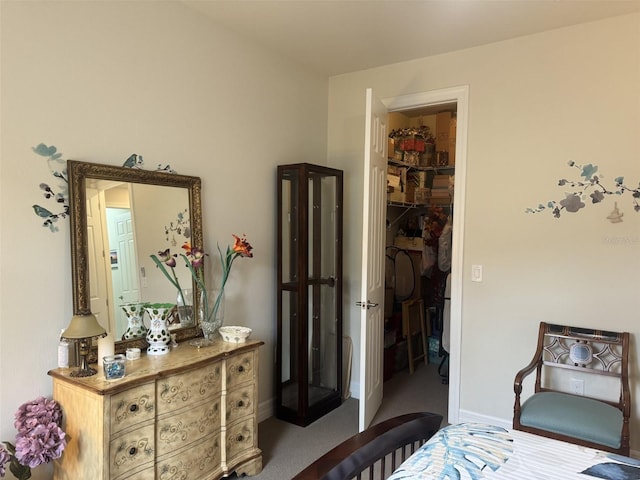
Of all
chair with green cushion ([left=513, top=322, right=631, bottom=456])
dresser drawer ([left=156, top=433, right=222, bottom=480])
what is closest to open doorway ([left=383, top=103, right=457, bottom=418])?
chair with green cushion ([left=513, top=322, right=631, bottom=456])

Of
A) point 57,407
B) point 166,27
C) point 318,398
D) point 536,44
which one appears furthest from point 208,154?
point 536,44

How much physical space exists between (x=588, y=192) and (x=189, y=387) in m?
2.57

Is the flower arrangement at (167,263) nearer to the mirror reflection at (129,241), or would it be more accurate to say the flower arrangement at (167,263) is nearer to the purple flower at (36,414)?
the mirror reflection at (129,241)

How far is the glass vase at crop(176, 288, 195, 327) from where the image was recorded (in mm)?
2463

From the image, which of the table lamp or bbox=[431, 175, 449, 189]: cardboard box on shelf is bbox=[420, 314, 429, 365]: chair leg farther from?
the table lamp

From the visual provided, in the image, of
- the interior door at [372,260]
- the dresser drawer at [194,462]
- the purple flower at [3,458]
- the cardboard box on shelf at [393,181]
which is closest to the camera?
the purple flower at [3,458]

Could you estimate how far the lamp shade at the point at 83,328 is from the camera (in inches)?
70.5

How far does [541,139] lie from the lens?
278 centimetres

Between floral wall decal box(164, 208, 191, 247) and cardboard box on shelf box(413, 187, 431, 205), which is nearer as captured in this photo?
floral wall decal box(164, 208, 191, 247)

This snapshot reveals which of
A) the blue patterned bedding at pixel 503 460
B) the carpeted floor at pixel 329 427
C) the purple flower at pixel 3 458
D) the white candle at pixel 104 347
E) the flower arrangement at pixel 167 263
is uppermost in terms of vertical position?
the flower arrangement at pixel 167 263

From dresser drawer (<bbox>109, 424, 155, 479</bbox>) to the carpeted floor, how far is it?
2.57ft

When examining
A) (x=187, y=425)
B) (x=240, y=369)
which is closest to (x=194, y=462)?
(x=187, y=425)

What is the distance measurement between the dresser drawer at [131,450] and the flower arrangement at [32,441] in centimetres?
21

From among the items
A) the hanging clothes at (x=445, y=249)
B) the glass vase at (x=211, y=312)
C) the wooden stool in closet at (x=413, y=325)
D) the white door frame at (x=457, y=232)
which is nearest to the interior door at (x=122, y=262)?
the glass vase at (x=211, y=312)
